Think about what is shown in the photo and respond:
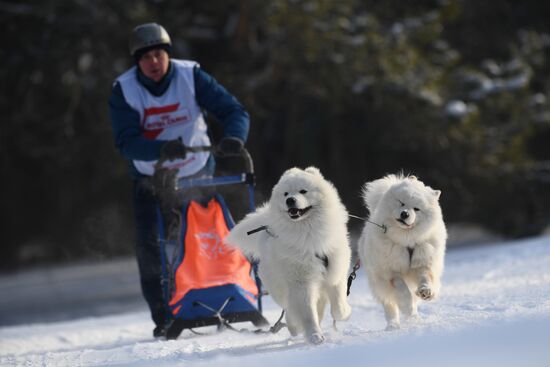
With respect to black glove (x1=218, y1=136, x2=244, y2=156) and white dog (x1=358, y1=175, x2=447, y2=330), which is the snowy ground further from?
black glove (x1=218, y1=136, x2=244, y2=156)

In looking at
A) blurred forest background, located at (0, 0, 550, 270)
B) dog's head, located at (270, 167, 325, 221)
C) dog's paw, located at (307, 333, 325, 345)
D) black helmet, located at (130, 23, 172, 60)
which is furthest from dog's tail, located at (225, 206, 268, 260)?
blurred forest background, located at (0, 0, 550, 270)

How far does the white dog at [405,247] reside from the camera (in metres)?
4.23

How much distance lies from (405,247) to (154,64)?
213 cm

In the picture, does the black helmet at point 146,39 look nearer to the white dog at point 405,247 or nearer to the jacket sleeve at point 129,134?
the jacket sleeve at point 129,134

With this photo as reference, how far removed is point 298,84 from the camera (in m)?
12.4

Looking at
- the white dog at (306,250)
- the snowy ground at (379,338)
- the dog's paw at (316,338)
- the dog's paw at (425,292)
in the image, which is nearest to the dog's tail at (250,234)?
the white dog at (306,250)

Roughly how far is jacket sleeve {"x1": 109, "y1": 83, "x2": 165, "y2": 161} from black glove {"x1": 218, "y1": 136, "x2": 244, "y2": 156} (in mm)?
381

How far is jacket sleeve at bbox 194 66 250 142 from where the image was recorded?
5.34 m

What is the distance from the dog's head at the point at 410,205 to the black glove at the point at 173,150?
1311mm

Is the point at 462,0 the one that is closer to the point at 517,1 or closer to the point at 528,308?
the point at 517,1

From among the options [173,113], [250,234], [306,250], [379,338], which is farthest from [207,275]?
[379,338]

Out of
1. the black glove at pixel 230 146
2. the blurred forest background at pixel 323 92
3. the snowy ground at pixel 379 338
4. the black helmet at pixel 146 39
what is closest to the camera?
the snowy ground at pixel 379 338

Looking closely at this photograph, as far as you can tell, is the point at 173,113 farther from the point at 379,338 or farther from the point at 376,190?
the point at 379,338

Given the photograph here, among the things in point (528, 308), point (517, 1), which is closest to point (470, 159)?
point (517, 1)
